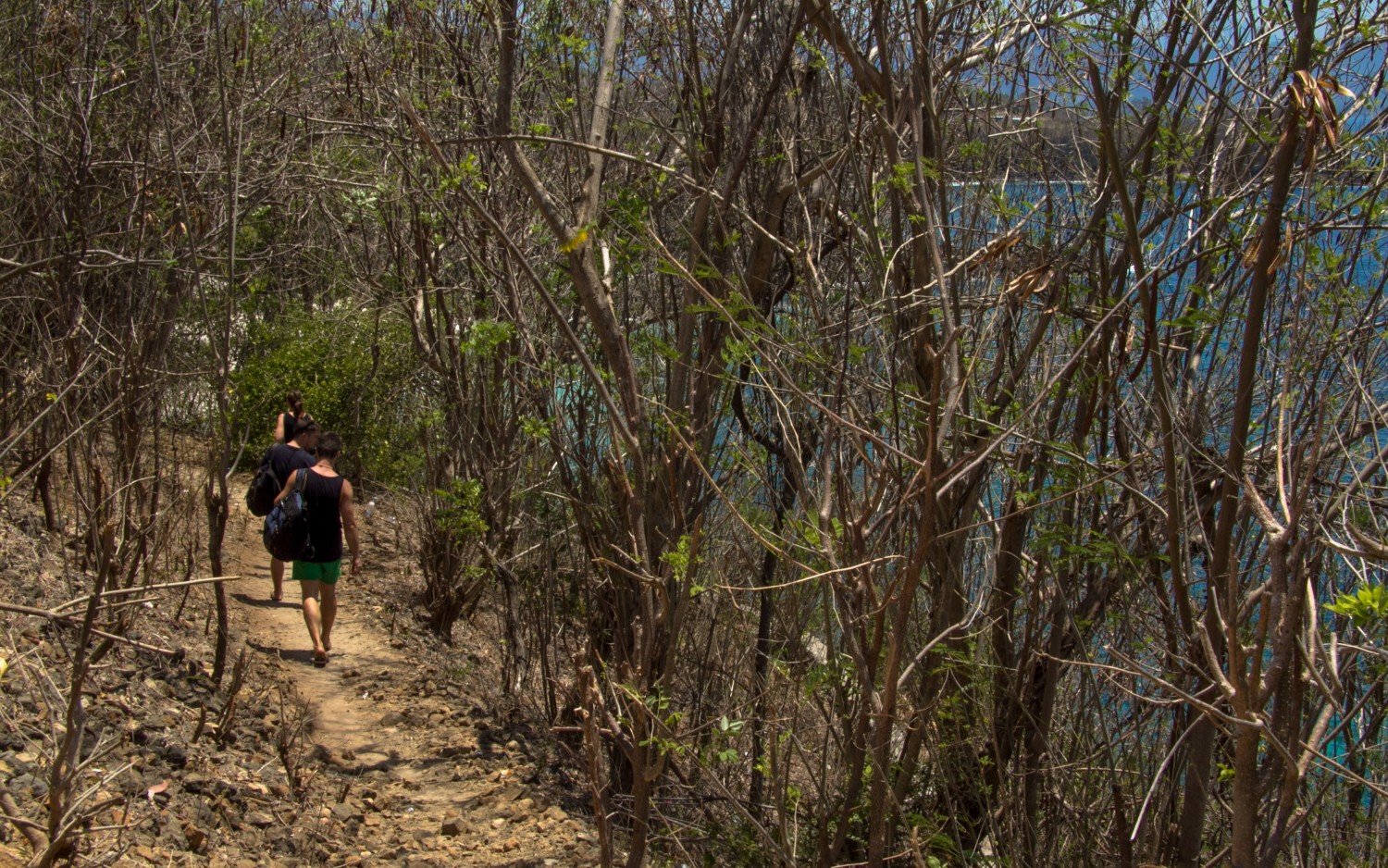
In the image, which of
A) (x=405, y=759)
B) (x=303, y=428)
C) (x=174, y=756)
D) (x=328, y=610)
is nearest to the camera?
(x=174, y=756)

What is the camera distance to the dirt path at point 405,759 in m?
5.65

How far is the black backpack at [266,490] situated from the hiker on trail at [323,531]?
13cm

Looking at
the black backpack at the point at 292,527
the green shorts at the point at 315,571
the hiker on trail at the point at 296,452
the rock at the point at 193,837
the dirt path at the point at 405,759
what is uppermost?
the hiker on trail at the point at 296,452

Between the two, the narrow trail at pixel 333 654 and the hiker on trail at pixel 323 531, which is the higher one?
the hiker on trail at pixel 323 531

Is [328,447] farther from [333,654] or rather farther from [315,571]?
[333,654]

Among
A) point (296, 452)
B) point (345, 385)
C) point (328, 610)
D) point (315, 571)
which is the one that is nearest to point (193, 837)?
point (315, 571)

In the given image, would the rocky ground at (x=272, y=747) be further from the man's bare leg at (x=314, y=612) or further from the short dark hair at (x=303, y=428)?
the short dark hair at (x=303, y=428)

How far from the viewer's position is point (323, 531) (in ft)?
24.1

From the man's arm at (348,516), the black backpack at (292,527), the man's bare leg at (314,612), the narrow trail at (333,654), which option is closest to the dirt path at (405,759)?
the narrow trail at (333,654)

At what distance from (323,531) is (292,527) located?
0.19m

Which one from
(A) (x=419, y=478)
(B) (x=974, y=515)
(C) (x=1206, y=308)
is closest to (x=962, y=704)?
(B) (x=974, y=515)

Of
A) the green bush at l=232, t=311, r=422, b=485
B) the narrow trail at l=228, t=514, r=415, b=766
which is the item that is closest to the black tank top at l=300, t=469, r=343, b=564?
the narrow trail at l=228, t=514, r=415, b=766

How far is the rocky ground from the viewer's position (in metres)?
4.75

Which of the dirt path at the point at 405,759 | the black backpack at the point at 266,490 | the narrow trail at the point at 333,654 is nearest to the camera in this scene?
the dirt path at the point at 405,759
